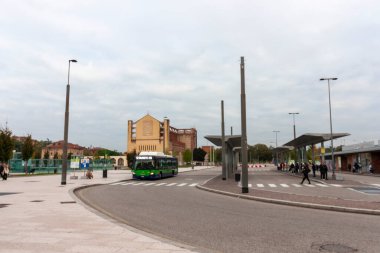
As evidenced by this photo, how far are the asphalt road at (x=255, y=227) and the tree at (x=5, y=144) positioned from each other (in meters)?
34.5

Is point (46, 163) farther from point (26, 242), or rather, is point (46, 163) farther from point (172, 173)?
point (26, 242)

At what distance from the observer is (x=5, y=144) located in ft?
145

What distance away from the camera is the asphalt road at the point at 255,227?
26.2ft

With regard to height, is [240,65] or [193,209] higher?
[240,65]

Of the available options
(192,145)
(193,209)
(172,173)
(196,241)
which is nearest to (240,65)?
(193,209)

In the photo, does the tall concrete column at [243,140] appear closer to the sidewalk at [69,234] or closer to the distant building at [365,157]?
the sidewalk at [69,234]

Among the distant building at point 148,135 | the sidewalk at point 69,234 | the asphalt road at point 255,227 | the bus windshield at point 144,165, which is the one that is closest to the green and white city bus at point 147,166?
the bus windshield at point 144,165

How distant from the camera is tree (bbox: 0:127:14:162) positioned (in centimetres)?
4412

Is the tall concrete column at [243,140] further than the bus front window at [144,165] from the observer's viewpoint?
No

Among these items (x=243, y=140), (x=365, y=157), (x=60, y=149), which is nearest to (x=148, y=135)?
(x=60, y=149)

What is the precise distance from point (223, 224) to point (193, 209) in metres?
3.71

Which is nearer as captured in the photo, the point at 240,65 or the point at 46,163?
the point at 240,65

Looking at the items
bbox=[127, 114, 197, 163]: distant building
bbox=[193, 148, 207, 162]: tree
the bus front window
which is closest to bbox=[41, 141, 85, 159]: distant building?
bbox=[127, 114, 197, 163]: distant building

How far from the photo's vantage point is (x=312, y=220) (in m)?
11.5
